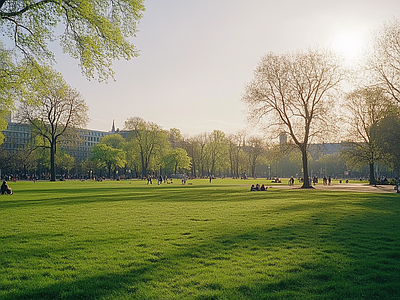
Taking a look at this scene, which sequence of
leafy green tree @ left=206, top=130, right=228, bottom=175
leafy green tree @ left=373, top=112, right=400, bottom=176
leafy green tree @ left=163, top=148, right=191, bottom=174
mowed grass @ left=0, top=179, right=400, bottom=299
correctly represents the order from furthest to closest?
leafy green tree @ left=206, top=130, right=228, bottom=175
leafy green tree @ left=163, top=148, right=191, bottom=174
leafy green tree @ left=373, top=112, right=400, bottom=176
mowed grass @ left=0, top=179, right=400, bottom=299

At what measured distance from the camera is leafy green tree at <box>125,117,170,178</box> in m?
98.9

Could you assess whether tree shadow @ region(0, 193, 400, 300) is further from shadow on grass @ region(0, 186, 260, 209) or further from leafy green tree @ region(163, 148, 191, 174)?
leafy green tree @ region(163, 148, 191, 174)

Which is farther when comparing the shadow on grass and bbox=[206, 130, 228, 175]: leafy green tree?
bbox=[206, 130, 228, 175]: leafy green tree

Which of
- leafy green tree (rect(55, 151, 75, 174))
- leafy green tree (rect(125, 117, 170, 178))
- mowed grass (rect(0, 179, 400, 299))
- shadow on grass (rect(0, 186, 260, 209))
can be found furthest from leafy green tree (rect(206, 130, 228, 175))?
mowed grass (rect(0, 179, 400, 299))

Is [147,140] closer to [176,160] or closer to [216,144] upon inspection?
[176,160]

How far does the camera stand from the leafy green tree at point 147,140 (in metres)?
98.9

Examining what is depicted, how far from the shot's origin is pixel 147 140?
332 ft

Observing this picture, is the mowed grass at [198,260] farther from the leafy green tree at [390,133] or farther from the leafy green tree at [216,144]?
the leafy green tree at [216,144]

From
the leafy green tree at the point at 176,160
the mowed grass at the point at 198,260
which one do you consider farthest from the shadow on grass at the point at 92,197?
the leafy green tree at the point at 176,160

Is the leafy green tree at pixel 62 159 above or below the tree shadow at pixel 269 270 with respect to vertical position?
above

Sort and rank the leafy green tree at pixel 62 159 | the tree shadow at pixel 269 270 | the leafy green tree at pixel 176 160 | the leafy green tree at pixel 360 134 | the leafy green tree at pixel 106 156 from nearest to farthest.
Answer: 1. the tree shadow at pixel 269 270
2. the leafy green tree at pixel 360 134
3. the leafy green tree at pixel 62 159
4. the leafy green tree at pixel 106 156
5. the leafy green tree at pixel 176 160

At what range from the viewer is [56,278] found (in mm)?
6297

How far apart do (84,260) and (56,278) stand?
1.17 m

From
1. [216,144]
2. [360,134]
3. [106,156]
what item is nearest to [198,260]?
[360,134]
